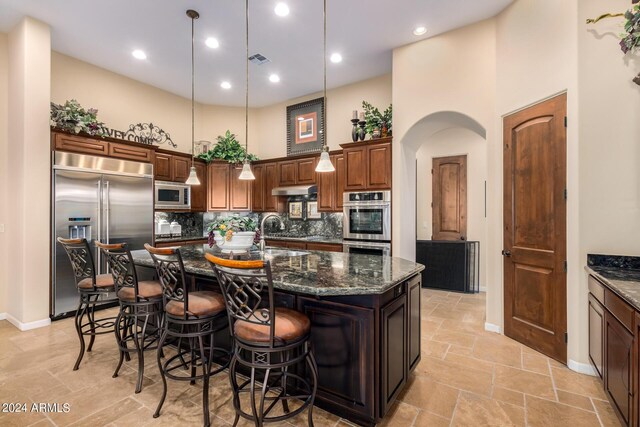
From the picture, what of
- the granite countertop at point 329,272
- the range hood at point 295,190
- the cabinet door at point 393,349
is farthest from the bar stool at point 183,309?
the range hood at point 295,190

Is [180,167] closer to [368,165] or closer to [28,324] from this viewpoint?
[28,324]

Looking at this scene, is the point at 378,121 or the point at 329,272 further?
the point at 378,121

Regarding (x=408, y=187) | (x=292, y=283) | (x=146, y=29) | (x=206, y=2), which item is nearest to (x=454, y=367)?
(x=292, y=283)

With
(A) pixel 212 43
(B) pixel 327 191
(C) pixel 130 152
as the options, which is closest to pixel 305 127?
(B) pixel 327 191

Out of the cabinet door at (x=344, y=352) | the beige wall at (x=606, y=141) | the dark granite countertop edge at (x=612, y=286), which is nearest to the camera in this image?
the dark granite countertop edge at (x=612, y=286)

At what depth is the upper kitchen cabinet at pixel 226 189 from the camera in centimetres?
598

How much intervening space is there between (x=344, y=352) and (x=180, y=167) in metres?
4.81

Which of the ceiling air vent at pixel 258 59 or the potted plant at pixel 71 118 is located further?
the ceiling air vent at pixel 258 59

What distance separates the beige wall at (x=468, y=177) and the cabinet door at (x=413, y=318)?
10.5 ft

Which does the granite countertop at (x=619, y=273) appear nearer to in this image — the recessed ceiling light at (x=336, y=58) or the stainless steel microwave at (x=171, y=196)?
the recessed ceiling light at (x=336, y=58)

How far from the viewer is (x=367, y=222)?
180 inches

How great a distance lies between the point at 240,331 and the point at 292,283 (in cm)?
42

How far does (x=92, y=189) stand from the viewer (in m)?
4.14

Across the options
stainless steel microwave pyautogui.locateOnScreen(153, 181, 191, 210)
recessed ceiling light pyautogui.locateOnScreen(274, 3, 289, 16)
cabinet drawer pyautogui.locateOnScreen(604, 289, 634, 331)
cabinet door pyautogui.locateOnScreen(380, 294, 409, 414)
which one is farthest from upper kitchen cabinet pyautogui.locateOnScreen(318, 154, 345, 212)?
cabinet drawer pyautogui.locateOnScreen(604, 289, 634, 331)
